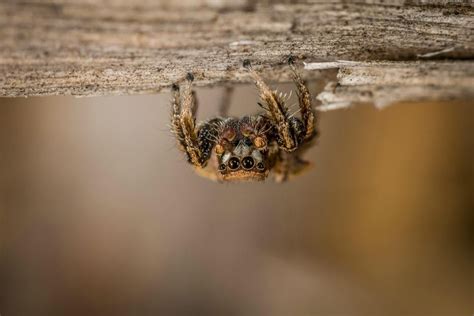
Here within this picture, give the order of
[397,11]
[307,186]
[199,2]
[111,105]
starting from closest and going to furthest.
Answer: [199,2] → [397,11] → [111,105] → [307,186]

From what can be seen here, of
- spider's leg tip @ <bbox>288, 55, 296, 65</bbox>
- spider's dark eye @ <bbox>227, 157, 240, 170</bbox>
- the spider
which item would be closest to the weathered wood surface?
spider's leg tip @ <bbox>288, 55, 296, 65</bbox>

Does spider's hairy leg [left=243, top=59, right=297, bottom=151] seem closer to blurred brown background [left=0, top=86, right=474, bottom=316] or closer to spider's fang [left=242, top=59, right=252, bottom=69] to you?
spider's fang [left=242, top=59, right=252, bottom=69]

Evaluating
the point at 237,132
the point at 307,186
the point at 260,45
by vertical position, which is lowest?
the point at 307,186

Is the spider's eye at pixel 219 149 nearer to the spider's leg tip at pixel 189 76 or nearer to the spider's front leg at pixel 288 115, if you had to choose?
the spider's front leg at pixel 288 115

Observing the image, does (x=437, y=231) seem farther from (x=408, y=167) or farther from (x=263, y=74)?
(x=263, y=74)

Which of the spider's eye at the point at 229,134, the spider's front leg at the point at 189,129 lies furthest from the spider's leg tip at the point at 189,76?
the spider's eye at the point at 229,134

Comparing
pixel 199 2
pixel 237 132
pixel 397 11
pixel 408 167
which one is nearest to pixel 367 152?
pixel 408 167

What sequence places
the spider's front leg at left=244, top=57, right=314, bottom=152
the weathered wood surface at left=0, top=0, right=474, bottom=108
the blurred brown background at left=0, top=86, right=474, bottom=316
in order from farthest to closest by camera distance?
the blurred brown background at left=0, top=86, right=474, bottom=316
the spider's front leg at left=244, top=57, right=314, bottom=152
the weathered wood surface at left=0, top=0, right=474, bottom=108

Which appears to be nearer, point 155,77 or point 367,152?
point 155,77
